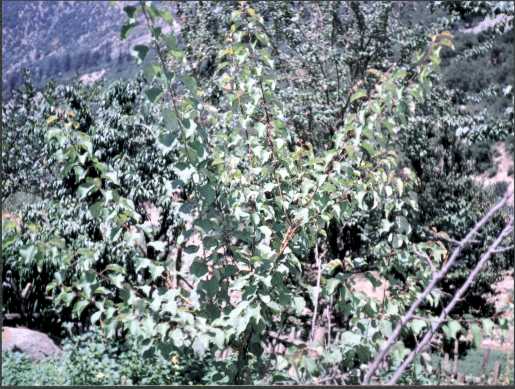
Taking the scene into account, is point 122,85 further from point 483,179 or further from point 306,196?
point 483,179

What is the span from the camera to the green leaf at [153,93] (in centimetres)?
189

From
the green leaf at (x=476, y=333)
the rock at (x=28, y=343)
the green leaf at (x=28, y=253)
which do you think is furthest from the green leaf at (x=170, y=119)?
the rock at (x=28, y=343)

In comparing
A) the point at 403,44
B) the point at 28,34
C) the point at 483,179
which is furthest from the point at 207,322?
the point at 28,34

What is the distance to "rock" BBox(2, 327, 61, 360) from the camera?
6.59 meters

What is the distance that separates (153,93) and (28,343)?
5.82 metres

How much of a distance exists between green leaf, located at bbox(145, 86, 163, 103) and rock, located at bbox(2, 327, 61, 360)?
18.2ft

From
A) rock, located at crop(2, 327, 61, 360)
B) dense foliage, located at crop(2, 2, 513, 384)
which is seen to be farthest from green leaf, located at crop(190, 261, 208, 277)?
rock, located at crop(2, 327, 61, 360)

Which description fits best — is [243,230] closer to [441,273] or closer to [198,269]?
[198,269]

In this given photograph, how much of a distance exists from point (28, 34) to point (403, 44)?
6863 millimetres

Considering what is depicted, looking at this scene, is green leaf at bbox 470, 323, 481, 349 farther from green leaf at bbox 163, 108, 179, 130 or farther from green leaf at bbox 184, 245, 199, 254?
green leaf at bbox 163, 108, 179, 130

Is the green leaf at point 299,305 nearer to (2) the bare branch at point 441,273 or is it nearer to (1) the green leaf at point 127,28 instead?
(2) the bare branch at point 441,273

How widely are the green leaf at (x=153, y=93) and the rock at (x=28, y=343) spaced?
554 cm

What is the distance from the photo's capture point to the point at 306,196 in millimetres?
2527

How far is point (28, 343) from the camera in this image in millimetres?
6715
